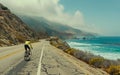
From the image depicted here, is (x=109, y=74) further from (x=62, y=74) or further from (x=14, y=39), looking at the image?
(x=14, y=39)

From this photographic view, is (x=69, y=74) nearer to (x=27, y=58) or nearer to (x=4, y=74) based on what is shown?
(x=4, y=74)

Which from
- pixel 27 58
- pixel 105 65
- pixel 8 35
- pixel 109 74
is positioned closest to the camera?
pixel 109 74

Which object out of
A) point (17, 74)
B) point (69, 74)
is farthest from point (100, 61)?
point (17, 74)

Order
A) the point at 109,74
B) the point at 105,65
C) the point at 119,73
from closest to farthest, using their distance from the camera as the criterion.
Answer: the point at 119,73 → the point at 109,74 → the point at 105,65

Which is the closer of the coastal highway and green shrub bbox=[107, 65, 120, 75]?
the coastal highway

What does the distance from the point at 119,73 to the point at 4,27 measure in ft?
210

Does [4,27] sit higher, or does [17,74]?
[4,27]

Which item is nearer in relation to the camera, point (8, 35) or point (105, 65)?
point (105, 65)

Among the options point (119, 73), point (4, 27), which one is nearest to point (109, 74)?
point (119, 73)

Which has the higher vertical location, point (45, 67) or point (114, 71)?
point (45, 67)

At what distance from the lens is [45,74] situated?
11914 mm

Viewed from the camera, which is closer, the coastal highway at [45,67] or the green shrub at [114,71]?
the coastal highway at [45,67]

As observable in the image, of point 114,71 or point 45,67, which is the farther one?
point 45,67

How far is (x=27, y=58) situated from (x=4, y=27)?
56.1 meters
